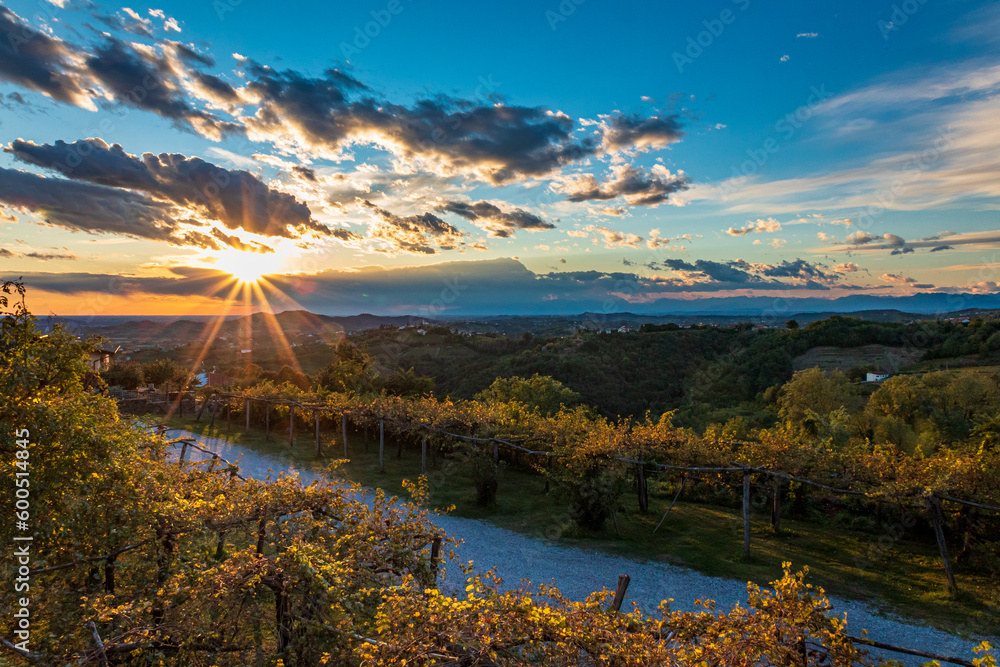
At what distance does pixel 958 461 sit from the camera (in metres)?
8.43

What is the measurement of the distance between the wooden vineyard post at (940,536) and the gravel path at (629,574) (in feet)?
3.92

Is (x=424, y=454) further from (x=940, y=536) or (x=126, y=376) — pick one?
(x=126, y=376)

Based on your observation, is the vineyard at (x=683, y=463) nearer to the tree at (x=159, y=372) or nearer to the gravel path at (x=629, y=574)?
the gravel path at (x=629, y=574)

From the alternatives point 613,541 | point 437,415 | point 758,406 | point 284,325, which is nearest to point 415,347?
point 758,406

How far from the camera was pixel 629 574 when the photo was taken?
809cm

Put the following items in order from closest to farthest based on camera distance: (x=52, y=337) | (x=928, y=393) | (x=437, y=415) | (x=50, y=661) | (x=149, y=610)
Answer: (x=50, y=661), (x=149, y=610), (x=52, y=337), (x=437, y=415), (x=928, y=393)

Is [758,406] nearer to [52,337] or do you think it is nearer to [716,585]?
[716,585]

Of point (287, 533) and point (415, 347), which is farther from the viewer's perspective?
point (415, 347)

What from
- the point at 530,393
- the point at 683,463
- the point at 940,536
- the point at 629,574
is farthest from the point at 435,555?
the point at 530,393

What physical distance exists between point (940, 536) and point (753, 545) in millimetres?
3118

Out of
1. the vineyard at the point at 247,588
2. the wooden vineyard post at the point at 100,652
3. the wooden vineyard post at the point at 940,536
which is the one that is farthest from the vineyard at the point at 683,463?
the wooden vineyard post at the point at 100,652

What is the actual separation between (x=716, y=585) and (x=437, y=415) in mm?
9100

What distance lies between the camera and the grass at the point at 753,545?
25.1ft

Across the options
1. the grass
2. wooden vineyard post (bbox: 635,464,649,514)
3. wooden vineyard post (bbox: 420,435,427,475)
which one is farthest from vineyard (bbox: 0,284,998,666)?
wooden vineyard post (bbox: 420,435,427,475)
